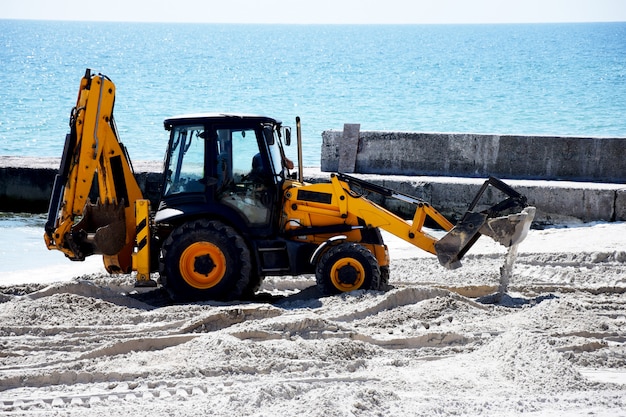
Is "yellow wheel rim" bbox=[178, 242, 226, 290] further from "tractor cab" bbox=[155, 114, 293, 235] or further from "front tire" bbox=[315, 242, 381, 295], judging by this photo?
"front tire" bbox=[315, 242, 381, 295]

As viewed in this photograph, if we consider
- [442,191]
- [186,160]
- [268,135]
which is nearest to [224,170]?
[186,160]

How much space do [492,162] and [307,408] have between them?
977cm

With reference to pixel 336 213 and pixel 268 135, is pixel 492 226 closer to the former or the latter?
pixel 336 213

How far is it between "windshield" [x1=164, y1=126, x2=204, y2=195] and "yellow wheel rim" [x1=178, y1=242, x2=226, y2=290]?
536 mm

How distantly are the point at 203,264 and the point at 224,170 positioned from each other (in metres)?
0.85

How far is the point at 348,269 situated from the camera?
337 inches

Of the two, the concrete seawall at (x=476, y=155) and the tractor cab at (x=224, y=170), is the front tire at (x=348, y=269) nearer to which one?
the tractor cab at (x=224, y=170)

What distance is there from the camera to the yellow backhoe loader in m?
8.54

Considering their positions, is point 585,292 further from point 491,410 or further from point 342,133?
point 342,133

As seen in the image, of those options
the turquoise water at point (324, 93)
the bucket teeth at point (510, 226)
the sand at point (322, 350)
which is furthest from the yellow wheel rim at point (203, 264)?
the turquoise water at point (324, 93)

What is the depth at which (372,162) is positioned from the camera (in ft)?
49.7

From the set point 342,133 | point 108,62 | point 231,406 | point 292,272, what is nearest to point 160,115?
point 342,133

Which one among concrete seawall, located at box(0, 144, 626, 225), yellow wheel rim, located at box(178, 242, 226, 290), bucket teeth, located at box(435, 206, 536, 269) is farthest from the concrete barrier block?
yellow wheel rim, located at box(178, 242, 226, 290)

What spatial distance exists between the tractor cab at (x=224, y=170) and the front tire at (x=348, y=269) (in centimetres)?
61
